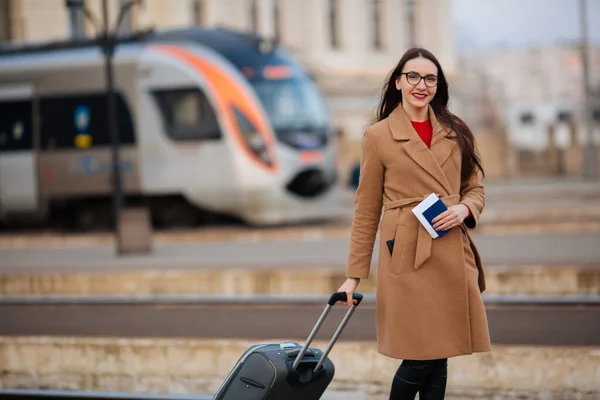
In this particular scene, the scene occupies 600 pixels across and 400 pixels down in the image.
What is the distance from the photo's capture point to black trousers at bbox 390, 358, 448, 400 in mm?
4574

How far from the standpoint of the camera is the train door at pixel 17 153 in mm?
21969

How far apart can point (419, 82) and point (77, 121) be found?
58.5ft

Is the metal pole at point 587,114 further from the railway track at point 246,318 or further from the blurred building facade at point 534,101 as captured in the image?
the railway track at point 246,318

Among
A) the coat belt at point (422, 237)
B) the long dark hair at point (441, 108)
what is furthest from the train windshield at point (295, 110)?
the coat belt at point (422, 237)

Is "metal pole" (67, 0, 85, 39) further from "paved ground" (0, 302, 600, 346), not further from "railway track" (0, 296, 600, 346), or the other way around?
"paved ground" (0, 302, 600, 346)

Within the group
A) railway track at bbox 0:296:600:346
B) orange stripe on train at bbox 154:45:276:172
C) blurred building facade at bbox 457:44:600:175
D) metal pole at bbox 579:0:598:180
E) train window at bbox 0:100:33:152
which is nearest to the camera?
railway track at bbox 0:296:600:346

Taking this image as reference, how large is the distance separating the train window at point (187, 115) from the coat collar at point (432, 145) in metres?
15.7

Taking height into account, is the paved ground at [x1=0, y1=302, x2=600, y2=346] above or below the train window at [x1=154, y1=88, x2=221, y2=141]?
below

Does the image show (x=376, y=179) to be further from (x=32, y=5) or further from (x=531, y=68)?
(x=531, y=68)

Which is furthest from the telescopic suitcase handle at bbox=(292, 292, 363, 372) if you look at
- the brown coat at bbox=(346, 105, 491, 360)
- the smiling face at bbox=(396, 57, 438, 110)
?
the smiling face at bbox=(396, 57, 438, 110)

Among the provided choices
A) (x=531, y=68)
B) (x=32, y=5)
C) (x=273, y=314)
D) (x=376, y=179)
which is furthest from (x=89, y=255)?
(x=531, y=68)

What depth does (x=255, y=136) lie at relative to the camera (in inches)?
→ 786

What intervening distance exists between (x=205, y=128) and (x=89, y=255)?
12.9ft

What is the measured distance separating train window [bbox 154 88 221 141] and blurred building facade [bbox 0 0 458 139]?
23.4 m
